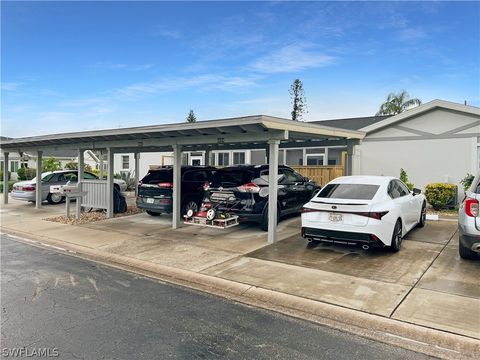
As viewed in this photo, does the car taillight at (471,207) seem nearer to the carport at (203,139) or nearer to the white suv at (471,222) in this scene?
the white suv at (471,222)

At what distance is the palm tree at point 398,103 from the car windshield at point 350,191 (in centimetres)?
2904

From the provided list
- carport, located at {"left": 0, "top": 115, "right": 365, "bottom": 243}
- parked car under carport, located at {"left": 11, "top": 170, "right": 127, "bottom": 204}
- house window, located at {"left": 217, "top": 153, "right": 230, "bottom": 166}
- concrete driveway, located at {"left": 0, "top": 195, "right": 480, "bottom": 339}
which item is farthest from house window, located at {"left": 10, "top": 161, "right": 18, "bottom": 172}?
concrete driveway, located at {"left": 0, "top": 195, "right": 480, "bottom": 339}

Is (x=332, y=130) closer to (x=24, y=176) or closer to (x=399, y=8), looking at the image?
(x=399, y=8)

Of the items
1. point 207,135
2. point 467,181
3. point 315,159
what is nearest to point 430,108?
point 467,181

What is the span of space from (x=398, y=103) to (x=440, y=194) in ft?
79.6

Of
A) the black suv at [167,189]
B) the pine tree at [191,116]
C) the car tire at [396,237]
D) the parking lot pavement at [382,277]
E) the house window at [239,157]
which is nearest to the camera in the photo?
the parking lot pavement at [382,277]

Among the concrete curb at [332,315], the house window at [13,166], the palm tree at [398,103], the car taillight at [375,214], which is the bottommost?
the concrete curb at [332,315]

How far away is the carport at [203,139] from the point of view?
8469mm

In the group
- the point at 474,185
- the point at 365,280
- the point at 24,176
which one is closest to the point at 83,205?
the point at 365,280

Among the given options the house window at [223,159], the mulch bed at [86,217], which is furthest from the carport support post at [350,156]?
the house window at [223,159]

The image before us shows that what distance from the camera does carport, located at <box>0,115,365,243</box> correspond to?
8469 mm

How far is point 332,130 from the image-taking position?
34.2 ft

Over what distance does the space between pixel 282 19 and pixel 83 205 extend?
10.4 meters

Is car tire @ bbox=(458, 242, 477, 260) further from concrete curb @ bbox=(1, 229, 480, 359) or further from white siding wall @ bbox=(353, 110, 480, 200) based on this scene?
white siding wall @ bbox=(353, 110, 480, 200)
